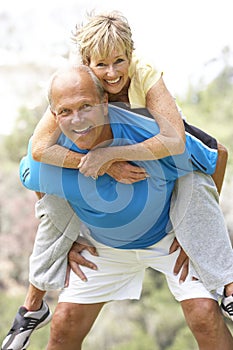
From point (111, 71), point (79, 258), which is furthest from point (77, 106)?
point (79, 258)

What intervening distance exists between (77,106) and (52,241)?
554mm

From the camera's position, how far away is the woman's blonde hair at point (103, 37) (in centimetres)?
201

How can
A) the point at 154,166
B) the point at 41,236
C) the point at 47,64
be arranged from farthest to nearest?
1. the point at 47,64
2. the point at 41,236
3. the point at 154,166

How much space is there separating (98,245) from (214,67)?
387 cm

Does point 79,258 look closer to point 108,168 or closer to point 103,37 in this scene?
point 108,168

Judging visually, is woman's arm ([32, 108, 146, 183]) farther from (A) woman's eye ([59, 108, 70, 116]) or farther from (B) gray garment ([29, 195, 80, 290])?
(B) gray garment ([29, 195, 80, 290])

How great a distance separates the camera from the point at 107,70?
2045 millimetres

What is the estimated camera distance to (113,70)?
204 cm

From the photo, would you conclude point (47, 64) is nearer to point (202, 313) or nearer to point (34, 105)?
point (34, 105)

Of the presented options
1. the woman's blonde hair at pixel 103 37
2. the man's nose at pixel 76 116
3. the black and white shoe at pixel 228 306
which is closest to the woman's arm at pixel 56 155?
the man's nose at pixel 76 116

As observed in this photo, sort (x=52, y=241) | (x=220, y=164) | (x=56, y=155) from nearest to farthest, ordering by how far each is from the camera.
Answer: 1. (x=56, y=155)
2. (x=220, y=164)
3. (x=52, y=241)

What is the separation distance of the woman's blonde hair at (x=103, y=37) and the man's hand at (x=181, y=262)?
25.3 inches

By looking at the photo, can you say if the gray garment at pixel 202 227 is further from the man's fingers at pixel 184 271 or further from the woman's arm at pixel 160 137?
the woman's arm at pixel 160 137

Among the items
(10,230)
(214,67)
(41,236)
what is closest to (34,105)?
(10,230)
